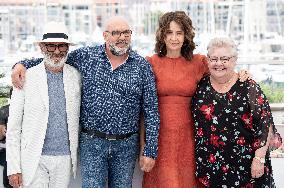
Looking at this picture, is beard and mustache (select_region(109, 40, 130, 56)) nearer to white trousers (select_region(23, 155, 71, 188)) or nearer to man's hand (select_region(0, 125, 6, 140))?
white trousers (select_region(23, 155, 71, 188))

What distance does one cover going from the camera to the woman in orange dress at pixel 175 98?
2.29 m

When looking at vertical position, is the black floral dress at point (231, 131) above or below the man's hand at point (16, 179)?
above

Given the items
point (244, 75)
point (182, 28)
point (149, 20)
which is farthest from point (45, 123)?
point (149, 20)

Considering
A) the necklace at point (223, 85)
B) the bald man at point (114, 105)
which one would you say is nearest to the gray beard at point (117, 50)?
the bald man at point (114, 105)

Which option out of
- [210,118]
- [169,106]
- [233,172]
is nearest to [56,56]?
[169,106]

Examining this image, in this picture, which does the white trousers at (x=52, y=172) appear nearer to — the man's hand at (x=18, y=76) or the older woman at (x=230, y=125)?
the man's hand at (x=18, y=76)

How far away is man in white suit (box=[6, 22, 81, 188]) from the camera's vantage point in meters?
2.08

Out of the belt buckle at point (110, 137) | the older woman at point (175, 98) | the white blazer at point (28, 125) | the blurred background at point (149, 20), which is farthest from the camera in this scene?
the blurred background at point (149, 20)

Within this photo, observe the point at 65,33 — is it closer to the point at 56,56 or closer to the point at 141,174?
the point at 56,56

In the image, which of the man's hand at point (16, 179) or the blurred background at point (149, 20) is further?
the blurred background at point (149, 20)

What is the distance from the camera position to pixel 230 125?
214cm

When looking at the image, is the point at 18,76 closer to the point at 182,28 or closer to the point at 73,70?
the point at 73,70

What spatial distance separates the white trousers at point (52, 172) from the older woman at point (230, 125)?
2.29ft

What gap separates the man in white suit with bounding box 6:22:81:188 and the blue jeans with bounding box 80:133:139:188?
92 millimetres
